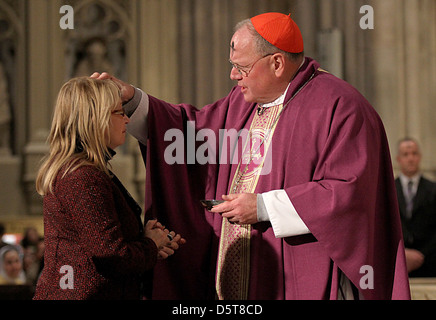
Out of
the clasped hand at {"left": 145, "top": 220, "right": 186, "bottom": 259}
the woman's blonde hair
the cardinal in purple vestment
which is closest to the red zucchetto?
the cardinal in purple vestment

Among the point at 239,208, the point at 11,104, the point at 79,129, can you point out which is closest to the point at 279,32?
the point at 239,208

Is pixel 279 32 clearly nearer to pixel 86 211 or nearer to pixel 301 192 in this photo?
pixel 301 192

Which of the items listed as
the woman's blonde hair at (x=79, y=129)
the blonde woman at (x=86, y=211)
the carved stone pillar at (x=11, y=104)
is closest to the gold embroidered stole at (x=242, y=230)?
the blonde woman at (x=86, y=211)

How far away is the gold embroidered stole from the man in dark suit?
2624mm

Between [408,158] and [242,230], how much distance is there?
3.31 metres

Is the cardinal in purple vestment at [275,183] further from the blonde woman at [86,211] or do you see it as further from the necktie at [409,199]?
the necktie at [409,199]

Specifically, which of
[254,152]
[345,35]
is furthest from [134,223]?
[345,35]

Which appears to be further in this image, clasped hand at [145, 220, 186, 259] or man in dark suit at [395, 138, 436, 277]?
man in dark suit at [395, 138, 436, 277]

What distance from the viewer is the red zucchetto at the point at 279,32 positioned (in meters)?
2.87

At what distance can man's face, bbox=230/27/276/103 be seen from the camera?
288cm

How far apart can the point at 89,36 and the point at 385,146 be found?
5387mm

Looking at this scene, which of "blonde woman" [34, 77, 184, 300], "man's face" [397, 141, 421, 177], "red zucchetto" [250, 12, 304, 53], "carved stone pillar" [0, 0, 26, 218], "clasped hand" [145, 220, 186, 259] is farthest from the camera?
"carved stone pillar" [0, 0, 26, 218]

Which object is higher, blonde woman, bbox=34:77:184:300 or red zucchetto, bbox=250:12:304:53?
red zucchetto, bbox=250:12:304:53

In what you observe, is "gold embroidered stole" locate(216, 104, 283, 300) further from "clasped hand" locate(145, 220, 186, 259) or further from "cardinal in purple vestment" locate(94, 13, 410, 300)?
"clasped hand" locate(145, 220, 186, 259)
